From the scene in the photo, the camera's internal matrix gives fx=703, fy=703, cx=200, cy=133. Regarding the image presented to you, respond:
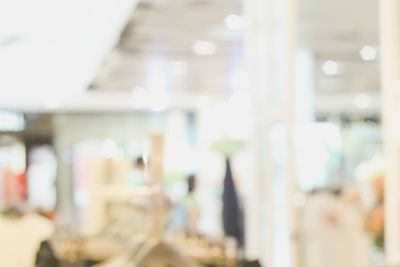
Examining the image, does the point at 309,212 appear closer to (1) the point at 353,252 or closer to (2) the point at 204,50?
(1) the point at 353,252

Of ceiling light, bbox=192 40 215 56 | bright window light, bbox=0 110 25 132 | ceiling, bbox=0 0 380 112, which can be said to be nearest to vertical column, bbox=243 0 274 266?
ceiling, bbox=0 0 380 112

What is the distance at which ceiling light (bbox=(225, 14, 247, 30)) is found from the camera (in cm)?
615

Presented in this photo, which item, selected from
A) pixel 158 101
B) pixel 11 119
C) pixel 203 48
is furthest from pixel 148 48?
pixel 11 119

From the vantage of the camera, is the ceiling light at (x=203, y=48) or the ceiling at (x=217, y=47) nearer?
the ceiling at (x=217, y=47)

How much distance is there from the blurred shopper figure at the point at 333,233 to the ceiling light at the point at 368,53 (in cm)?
414

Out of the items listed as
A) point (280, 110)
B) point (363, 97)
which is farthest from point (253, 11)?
point (363, 97)

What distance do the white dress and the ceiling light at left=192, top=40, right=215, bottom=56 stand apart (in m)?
4.82

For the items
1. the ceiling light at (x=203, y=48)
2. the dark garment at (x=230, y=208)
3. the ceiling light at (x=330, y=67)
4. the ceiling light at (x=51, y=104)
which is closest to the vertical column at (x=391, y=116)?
the dark garment at (x=230, y=208)

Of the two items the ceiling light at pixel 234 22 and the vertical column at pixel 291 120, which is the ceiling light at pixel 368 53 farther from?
the vertical column at pixel 291 120

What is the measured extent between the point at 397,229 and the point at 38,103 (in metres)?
10.5

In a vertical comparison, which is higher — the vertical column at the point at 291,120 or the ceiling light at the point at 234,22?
the ceiling light at the point at 234,22

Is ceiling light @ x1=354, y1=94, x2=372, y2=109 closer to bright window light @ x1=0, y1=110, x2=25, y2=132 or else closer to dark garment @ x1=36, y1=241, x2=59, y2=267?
bright window light @ x1=0, y1=110, x2=25, y2=132

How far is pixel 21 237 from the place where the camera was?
276 centimetres

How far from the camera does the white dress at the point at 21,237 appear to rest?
8.95ft
